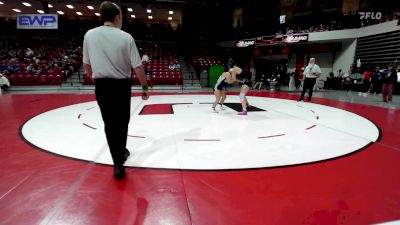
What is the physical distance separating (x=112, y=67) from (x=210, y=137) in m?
2.25

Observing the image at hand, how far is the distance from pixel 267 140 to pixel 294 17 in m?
23.7

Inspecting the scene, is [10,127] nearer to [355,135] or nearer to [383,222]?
[383,222]

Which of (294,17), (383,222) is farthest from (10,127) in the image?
(294,17)

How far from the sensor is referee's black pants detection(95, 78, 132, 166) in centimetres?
255

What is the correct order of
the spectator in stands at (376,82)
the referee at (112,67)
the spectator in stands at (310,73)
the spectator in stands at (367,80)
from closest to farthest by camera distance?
the referee at (112,67)
the spectator in stands at (310,73)
the spectator in stands at (376,82)
the spectator in stands at (367,80)

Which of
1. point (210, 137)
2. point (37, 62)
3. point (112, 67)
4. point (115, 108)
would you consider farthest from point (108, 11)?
point (37, 62)

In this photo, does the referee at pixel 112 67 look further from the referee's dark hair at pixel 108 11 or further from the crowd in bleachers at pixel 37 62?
the crowd in bleachers at pixel 37 62

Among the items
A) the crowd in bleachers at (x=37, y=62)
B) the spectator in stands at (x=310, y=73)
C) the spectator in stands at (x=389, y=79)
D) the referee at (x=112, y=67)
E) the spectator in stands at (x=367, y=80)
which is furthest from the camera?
the spectator in stands at (x=367, y=80)

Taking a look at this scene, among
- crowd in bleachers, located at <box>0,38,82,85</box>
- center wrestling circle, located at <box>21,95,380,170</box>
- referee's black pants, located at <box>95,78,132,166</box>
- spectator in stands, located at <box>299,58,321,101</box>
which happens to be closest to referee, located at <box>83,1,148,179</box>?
referee's black pants, located at <box>95,78,132,166</box>

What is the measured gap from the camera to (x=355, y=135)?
4.56 metres

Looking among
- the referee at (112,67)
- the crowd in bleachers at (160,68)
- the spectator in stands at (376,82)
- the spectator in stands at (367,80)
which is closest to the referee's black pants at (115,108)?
the referee at (112,67)

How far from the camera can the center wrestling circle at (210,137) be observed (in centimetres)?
330

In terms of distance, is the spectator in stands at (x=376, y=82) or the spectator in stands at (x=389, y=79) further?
the spectator in stands at (x=376, y=82)

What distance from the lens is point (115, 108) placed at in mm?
2592
